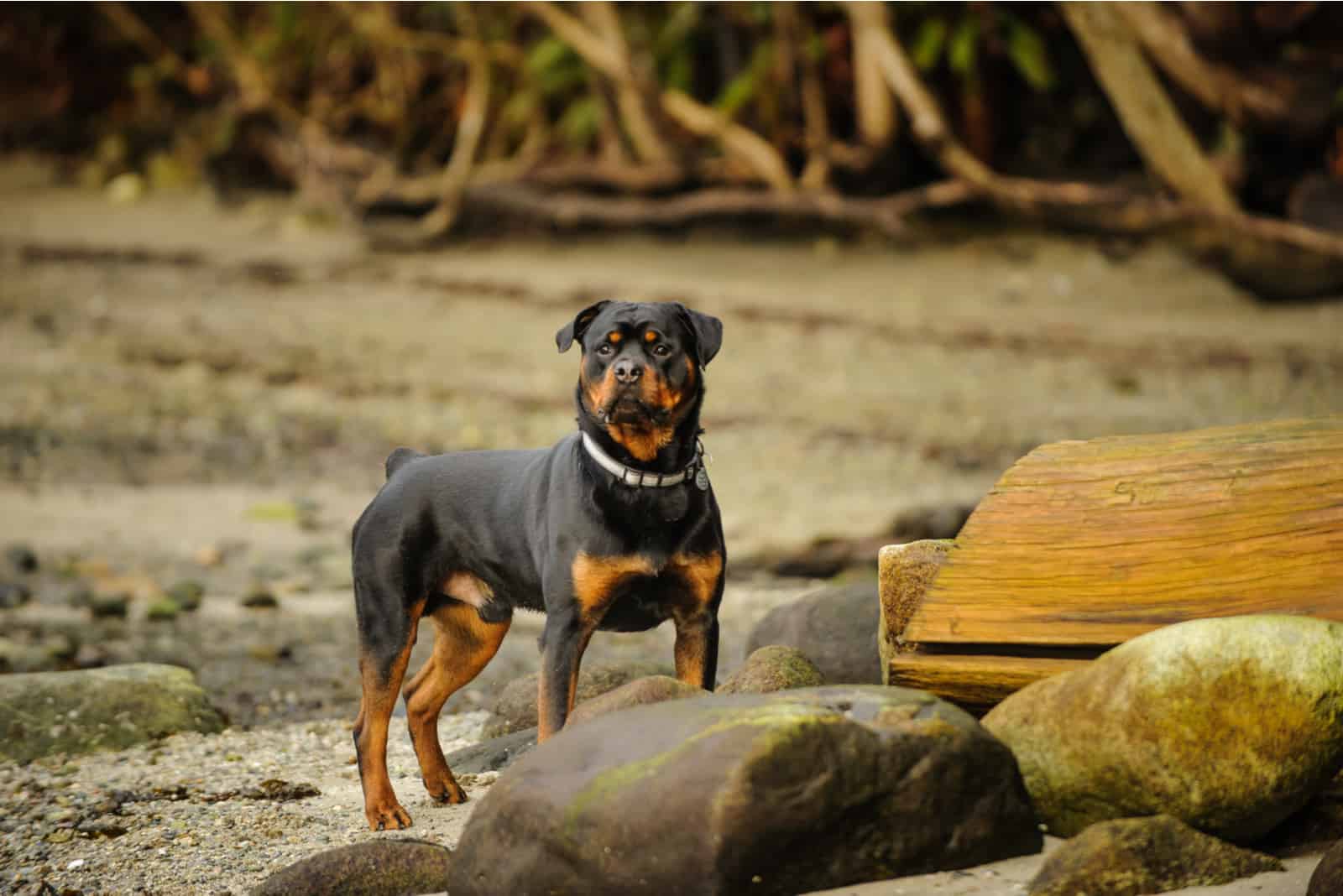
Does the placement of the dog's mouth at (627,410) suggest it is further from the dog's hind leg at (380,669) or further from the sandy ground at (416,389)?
the sandy ground at (416,389)

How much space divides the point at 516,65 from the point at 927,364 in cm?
858

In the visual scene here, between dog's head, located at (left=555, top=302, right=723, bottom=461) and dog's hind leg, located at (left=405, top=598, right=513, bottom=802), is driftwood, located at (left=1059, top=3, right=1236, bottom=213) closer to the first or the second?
dog's hind leg, located at (left=405, top=598, right=513, bottom=802)

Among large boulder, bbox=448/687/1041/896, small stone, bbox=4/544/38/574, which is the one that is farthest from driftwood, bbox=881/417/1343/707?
small stone, bbox=4/544/38/574

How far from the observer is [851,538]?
474 inches

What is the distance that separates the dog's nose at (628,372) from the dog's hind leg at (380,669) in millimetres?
1223

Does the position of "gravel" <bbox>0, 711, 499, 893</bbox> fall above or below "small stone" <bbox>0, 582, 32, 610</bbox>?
above

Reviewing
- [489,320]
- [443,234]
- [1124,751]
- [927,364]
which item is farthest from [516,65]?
[1124,751]

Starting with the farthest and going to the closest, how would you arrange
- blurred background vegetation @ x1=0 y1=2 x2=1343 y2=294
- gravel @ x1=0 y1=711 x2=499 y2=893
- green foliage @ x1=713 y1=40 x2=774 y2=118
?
green foliage @ x1=713 y1=40 x2=774 y2=118 < blurred background vegetation @ x1=0 y1=2 x2=1343 y2=294 < gravel @ x1=0 y1=711 x2=499 y2=893

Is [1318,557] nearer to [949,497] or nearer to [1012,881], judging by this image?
[1012,881]

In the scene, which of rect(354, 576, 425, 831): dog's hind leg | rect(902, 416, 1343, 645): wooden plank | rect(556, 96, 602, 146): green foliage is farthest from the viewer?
rect(556, 96, 602, 146): green foliage

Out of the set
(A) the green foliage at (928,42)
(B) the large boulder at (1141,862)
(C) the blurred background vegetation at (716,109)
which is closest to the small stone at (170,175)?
(C) the blurred background vegetation at (716,109)

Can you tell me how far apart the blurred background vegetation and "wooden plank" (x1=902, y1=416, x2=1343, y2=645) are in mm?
11260

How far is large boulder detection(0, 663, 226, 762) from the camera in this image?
7469 millimetres

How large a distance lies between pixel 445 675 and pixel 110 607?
191 inches
